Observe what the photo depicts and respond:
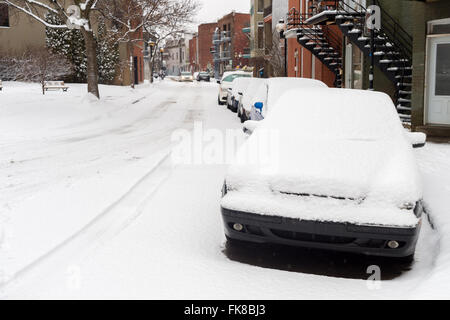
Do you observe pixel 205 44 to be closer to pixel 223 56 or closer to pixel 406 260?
pixel 223 56

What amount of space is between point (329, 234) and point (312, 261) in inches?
27.8

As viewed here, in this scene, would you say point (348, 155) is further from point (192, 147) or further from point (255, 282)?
point (192, 147)

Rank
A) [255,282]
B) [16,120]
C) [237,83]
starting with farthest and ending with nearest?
[237,83]
[16,120]
[255,282]

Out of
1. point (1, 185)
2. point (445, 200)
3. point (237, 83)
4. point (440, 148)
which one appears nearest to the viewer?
point (445, 200)

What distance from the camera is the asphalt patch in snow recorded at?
473cm

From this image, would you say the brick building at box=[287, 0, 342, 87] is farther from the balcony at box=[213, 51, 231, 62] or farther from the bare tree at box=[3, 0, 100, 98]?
the balcony at box=[213, 51, 231, 62]

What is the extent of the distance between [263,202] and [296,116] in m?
1.78

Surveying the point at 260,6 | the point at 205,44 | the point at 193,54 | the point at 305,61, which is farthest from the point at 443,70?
the point at 193,54

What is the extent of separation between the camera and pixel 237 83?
22312mm

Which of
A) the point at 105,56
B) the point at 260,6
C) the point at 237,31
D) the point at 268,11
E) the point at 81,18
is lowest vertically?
the point at 105,56

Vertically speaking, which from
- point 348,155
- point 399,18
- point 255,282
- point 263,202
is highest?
point 399,18

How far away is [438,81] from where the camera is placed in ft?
47.3

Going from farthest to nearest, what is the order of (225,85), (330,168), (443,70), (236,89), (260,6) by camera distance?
1. (260,6)
2. (225,85)
3. (236,89)
4. (443,70)
5. (330,168)
